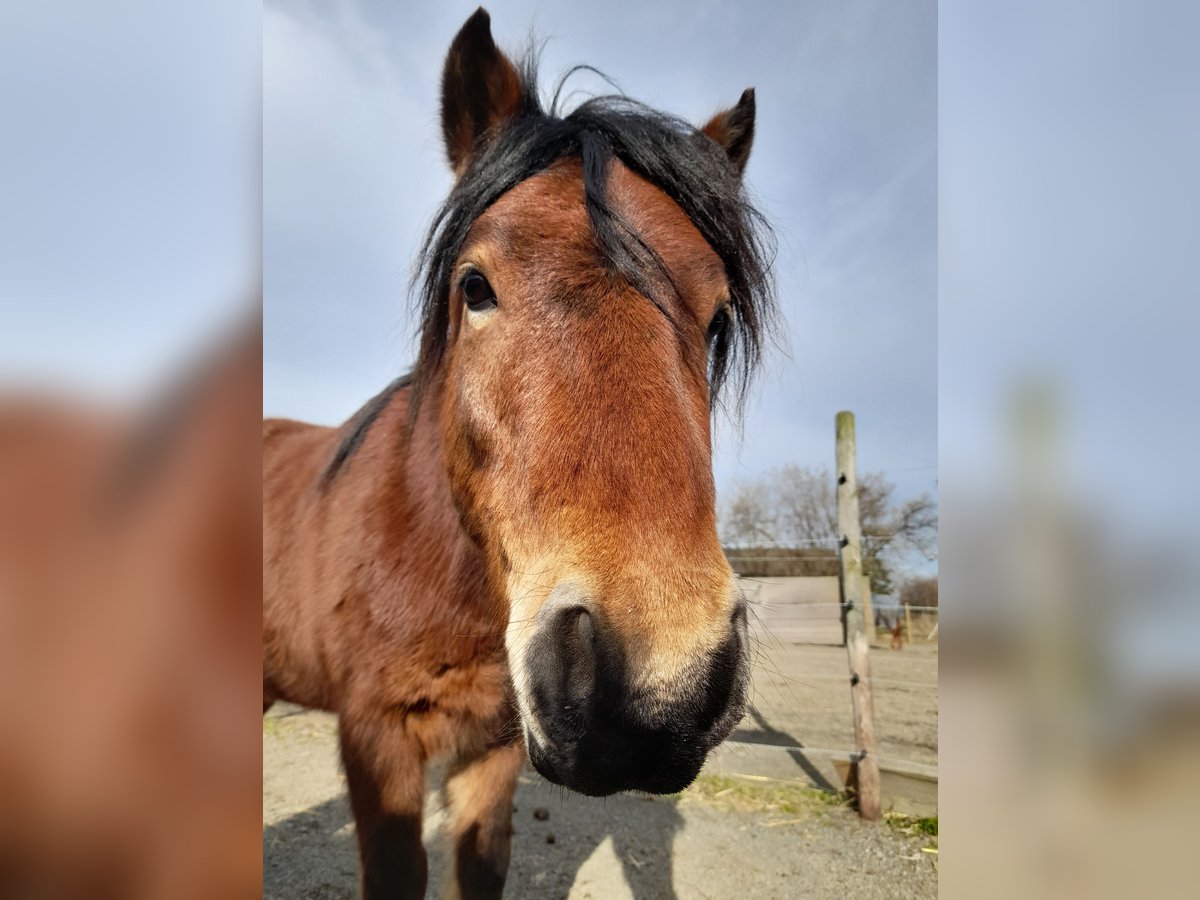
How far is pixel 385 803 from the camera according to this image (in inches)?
61.0

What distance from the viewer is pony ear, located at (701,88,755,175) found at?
1613 mm

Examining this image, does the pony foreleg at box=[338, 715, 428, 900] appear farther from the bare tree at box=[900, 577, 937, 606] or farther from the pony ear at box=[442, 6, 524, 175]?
the bare tree at box=[900, 577, 937, 606]

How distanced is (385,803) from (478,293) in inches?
52.0

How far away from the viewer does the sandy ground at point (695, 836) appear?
2615 millimetres

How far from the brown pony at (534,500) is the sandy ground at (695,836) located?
0.72 m

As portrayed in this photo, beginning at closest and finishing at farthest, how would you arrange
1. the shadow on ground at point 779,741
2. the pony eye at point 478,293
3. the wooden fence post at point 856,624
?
the pony eye at point 478,293 → the wooden fence post at point 856,624 → the shadow on ground at point 779,741

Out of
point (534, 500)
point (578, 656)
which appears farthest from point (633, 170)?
point (578, 656)

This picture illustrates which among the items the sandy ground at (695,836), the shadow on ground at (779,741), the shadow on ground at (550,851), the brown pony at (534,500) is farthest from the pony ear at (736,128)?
the shadow on ground at (779,741)

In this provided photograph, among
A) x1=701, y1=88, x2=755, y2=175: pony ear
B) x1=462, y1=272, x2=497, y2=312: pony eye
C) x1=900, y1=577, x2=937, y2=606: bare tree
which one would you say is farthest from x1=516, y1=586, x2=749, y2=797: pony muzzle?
x1=900, y1=577, x2=937, y2=606: bare tree

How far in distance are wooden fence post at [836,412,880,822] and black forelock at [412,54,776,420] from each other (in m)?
2.53
